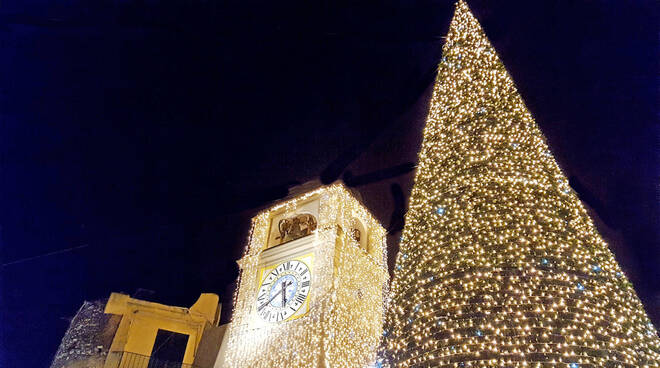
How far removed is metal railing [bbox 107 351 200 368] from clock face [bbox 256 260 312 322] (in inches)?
137

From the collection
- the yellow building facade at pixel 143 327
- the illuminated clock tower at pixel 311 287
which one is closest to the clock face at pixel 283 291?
the illuminated clock tower at pixel 311 287

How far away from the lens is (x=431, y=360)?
155 inches

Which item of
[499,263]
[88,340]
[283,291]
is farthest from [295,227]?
[499,263]

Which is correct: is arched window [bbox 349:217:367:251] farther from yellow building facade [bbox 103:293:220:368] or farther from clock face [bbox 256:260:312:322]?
yellow building facade [bbox 103:293:220:368]

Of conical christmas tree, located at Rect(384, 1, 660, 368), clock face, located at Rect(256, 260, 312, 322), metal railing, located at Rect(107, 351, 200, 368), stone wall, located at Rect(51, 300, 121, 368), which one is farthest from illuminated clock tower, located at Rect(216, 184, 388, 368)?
conical christmas tree, located at Rect(384, 1, 660, 368)

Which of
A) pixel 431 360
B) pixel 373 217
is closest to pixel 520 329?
pixel 431 360

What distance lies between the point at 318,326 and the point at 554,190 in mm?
6380

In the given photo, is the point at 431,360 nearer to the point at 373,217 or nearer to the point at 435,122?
the point at 435,122

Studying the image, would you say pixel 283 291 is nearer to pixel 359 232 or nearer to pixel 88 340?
pixel 359 232

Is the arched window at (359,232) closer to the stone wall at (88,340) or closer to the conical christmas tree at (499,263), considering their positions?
the conical christmas tree at (499,263)

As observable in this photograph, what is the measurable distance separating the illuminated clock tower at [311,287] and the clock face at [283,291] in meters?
0.03

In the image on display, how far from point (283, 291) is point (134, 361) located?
5.18m

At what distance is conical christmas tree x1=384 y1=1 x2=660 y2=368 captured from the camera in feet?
12.2

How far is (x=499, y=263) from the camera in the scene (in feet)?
13.7
